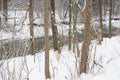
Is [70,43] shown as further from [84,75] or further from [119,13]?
[119,13]

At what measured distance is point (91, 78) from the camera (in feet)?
25.5

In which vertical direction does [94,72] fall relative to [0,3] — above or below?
below

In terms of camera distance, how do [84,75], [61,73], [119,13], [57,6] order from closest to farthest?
[84,75]
[61,73]
[57,6]
[119,13]

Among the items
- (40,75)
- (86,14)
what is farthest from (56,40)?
(86,14)

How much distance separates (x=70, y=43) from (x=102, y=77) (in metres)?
7.89

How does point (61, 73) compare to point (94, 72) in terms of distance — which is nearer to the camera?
point (94, 72)

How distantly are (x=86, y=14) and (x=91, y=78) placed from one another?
2.03 metres

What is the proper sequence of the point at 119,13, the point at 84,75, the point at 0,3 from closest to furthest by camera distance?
the point at 84,75 → the point at 0,3 → the point at 119,13

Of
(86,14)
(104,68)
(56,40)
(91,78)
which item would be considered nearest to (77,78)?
(91,78)

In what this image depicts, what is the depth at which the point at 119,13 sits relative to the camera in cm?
4334

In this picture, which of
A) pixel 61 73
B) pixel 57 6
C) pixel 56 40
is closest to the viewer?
pixel 61 73

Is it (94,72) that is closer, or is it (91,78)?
(91,78)

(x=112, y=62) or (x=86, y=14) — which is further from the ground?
(x=86, y=14)

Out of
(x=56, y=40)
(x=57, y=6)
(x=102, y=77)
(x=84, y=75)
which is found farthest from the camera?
(x=57, y=6)
